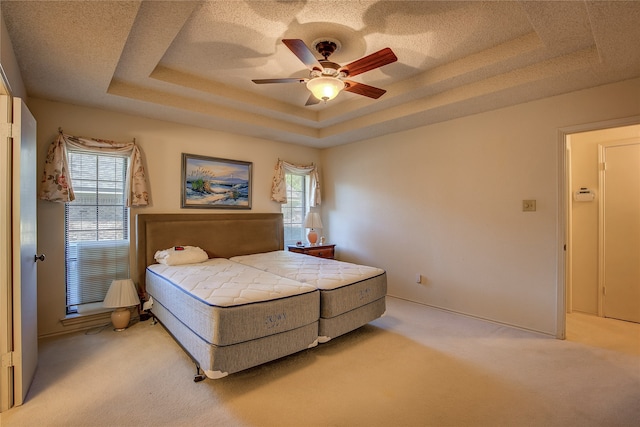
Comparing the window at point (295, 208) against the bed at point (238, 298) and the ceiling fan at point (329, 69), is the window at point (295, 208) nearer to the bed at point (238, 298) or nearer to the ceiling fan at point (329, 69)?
the bed at point (238, 298)

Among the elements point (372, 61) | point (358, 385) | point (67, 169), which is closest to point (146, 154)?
point (67, 169)

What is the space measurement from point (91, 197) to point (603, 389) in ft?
15.8

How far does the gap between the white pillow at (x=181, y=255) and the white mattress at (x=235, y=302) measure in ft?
→ 1.04

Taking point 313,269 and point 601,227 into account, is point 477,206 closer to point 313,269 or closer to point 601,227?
point 601,227

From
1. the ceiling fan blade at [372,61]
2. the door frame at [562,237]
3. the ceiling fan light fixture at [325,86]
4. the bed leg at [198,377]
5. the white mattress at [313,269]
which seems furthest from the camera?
the door frame at [562,237]

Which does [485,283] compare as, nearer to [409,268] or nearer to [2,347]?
[409,268]

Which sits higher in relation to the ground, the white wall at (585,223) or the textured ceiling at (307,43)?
the textured ceiling at (307,43)

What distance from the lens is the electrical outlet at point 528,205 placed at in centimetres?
315

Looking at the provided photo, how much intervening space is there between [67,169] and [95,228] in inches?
27.0

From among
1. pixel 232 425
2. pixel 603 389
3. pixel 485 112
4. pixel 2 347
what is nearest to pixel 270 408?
pixel 232 425

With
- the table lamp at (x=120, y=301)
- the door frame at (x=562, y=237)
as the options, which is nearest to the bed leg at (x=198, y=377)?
the table lamp at (x=120, y=301)

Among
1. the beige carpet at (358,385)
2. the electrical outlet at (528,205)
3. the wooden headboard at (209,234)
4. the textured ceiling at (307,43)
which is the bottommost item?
the beige carpet at (358,385)

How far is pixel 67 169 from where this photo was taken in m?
3.10

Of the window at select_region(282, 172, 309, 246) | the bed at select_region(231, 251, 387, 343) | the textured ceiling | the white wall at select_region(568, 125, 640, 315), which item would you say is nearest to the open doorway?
the white wall at select_region(568, 125, 640, 315)
